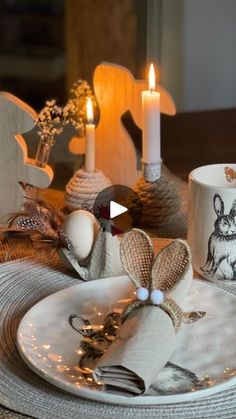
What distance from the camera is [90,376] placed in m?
0.55

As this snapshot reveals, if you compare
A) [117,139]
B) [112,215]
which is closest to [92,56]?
[117,139]

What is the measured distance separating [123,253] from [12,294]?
137 millimetres

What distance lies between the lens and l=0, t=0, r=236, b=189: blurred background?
9.98 feet

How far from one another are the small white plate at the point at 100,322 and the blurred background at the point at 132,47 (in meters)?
1.05

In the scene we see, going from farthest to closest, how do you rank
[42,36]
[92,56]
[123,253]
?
[42,36] → [92,56] → [123,253]

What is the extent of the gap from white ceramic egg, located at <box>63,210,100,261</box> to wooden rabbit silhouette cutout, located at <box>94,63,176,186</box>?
1.13 feet

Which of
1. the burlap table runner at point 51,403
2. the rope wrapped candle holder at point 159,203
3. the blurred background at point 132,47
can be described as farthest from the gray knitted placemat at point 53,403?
the blurred background at point 132,47

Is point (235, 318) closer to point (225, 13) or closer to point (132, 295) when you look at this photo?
point (132, 295)

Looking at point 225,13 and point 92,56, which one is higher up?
point 225,13

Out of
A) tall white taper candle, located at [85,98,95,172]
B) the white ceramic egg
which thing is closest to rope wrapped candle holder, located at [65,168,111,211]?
tall white taper candle, located at [85,98,95,172]

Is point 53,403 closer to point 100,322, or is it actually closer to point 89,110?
point 100,322
